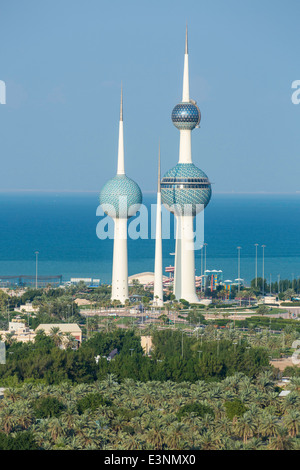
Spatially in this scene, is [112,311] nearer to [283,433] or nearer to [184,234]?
[184,234]

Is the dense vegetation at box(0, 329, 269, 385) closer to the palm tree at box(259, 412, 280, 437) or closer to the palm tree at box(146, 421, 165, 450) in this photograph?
the palm tree at box(259, 412, 280, 437)

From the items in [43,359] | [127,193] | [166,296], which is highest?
[127,193]

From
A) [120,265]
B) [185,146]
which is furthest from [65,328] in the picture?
[185,146]

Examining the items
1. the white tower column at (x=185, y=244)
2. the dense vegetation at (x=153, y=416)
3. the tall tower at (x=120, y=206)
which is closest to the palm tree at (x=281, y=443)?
the dense vegetation at (x=153, y=416)

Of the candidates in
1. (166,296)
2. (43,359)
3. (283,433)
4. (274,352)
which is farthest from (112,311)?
(283,433)

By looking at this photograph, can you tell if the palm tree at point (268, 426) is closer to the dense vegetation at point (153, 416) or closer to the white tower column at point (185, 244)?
the dense vegetation at point (153, 416)
